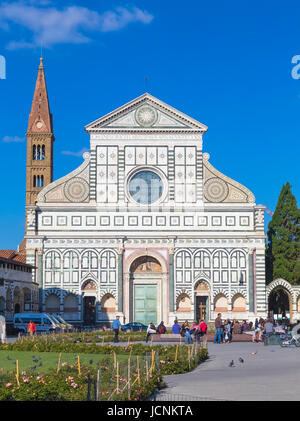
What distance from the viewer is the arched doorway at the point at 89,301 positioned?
166 ft

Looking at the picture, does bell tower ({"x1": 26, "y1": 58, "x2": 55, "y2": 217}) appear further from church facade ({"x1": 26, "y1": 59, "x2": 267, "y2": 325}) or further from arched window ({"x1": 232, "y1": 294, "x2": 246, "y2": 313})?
arched window ({"x1": 232, "y1": 294, "x2": 246, "y2": 313})

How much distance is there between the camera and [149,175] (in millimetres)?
51906

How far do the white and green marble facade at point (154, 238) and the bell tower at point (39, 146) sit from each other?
81.6 feet

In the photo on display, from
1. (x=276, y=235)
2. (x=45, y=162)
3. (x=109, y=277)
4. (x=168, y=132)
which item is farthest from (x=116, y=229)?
(x=45, y=162)

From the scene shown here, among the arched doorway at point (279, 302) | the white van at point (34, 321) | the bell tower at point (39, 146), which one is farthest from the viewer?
the bell tower at point (39, 146)

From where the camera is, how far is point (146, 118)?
52.2m

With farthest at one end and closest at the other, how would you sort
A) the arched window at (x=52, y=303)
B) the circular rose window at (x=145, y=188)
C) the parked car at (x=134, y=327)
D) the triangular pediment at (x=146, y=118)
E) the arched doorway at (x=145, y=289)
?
the triangular pediment at (x=146, y=118) → the circular rose window at (x=145, y=188) → the arched doorway at (x=145, y=289) → the arched window at (x=52, y=303) → the parked car at (x=134, y=327)

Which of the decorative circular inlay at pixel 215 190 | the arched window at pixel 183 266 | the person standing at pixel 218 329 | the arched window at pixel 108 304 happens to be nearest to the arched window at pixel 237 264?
the arched window at pixel 183 266

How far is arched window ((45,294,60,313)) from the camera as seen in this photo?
50.3 metres

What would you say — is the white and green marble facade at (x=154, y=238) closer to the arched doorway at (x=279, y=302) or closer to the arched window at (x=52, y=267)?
the arched window at (x=52, y=267)

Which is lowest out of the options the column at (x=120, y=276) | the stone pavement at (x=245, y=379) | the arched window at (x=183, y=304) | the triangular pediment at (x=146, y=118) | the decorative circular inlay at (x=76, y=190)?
the stone pavement at (x=245, y=379)

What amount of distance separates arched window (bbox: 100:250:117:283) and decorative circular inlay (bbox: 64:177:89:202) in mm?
4387
